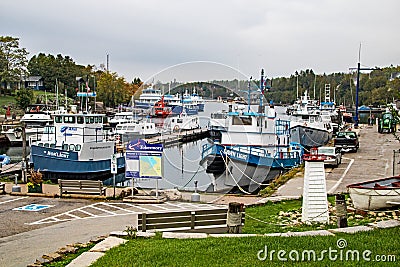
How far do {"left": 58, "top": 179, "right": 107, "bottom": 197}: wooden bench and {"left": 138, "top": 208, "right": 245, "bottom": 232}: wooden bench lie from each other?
346 inches

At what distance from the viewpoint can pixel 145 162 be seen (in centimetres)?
1770

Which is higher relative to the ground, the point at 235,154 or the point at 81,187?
the point at 235,154

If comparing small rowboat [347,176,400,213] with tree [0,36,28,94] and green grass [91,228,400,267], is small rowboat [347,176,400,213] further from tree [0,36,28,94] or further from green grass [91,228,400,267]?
tree [0,36,28,94]

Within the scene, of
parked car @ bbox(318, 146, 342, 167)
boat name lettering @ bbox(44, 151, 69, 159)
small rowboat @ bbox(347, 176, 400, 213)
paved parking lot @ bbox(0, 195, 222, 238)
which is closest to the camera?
small rowboat @ bbox(347, 176, 400, 213)

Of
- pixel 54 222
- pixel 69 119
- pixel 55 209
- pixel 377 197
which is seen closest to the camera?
pixel 377 197

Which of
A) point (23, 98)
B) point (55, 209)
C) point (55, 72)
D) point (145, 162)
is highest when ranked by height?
point (55, 72)

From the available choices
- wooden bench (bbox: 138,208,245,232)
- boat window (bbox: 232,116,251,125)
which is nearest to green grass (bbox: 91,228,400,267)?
wooden bench (bbox: 138,208,245,232)

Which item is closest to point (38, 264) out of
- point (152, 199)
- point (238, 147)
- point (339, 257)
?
point (339, 257)

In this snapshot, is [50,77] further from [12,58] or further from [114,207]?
[114,207]

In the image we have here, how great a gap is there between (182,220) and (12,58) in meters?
82.9

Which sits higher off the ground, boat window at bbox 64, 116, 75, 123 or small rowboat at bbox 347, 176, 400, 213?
boat window at bbox 64, 116, 75, 123

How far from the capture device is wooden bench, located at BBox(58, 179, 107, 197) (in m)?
18.1

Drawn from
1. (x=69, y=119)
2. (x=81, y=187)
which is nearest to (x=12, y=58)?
(x=69, y=119)

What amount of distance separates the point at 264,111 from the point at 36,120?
126 ft
